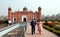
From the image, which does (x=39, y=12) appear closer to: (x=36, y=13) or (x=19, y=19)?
(x=36, y=13)

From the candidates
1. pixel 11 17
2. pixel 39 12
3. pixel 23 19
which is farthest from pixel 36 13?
pixel 11 17

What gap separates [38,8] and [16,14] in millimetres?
5873

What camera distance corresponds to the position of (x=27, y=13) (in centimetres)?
4156

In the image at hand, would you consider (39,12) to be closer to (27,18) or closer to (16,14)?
(27,18)

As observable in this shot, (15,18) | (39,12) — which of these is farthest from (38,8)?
(15,18)

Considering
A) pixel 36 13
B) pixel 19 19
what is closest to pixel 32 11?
pixel 36 13

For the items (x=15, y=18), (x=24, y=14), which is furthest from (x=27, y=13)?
(x=15, y=18)

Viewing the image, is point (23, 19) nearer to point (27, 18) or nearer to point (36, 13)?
point (27, 18)

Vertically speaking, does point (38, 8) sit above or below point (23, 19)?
above

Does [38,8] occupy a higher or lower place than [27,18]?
higher

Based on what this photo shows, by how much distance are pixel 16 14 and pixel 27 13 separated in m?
2.86

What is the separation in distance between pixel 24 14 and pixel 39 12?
3.90 meters

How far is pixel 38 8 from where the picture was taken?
4131cm

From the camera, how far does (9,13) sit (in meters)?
41.3
